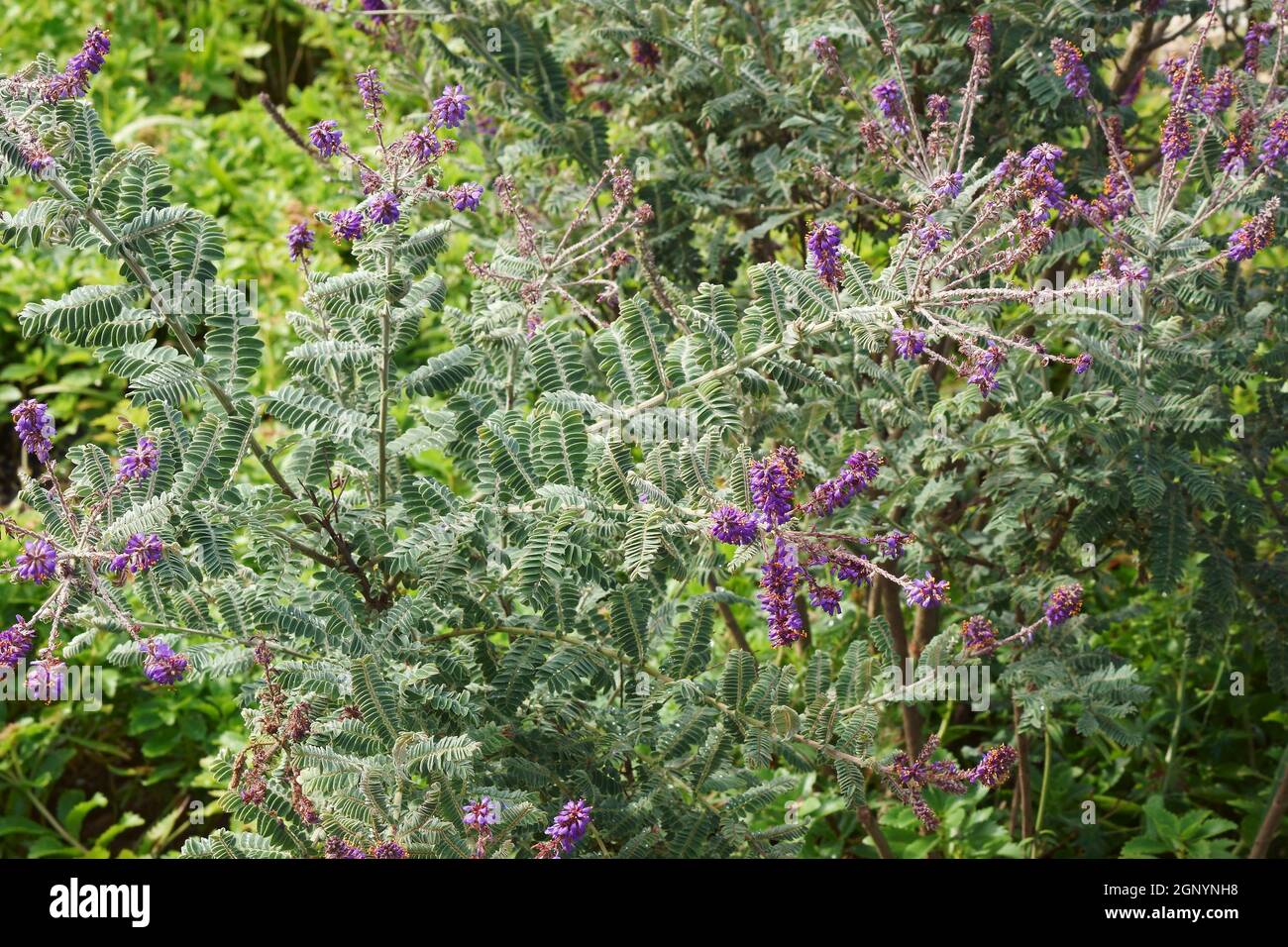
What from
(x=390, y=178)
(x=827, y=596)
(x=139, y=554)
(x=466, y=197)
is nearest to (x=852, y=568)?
(x=827, y=596)

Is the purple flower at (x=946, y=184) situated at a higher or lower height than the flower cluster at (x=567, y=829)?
higher

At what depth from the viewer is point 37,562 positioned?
6.66ft

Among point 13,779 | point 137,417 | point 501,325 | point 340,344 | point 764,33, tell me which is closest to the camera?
point 340,344

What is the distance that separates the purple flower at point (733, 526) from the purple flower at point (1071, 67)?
1.31 metres

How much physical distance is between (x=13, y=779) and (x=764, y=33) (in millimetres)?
2725

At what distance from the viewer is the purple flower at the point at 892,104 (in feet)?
9.36

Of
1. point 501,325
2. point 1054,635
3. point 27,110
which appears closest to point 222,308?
point 27,110

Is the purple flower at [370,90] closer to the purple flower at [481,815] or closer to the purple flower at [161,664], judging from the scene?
the purple flower at [161,664]

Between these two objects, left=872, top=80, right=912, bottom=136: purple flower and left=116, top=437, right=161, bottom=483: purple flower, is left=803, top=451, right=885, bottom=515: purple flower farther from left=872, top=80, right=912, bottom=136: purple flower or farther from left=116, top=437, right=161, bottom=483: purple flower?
left=116, top=437, right=161, bottom=483: purple flower

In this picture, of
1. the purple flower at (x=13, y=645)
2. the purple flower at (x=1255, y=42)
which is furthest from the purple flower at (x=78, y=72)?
the purple flower at (x=1255, y=42)

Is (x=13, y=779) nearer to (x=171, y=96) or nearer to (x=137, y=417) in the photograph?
(x=137, y=417)

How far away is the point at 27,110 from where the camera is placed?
215 centimetres

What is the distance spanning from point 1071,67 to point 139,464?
1.98 meters

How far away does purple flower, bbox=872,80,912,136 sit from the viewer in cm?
285
